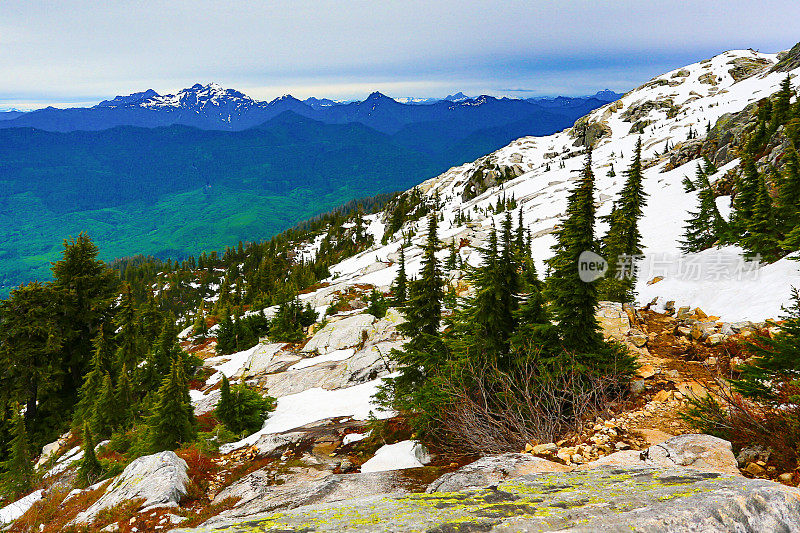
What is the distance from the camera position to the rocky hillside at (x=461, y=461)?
3.27m

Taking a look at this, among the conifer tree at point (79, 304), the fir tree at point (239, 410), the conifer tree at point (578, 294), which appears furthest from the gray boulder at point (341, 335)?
the conifer tree at point (578, 294)

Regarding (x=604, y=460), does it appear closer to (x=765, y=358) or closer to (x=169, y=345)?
(x=765, y=358)

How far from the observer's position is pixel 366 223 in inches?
6107

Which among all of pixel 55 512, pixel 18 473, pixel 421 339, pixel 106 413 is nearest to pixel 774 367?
pixel 421 339

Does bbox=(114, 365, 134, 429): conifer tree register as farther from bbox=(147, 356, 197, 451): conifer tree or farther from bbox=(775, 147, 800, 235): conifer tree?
bbox=(775, 147, 800, 235): conifer tree

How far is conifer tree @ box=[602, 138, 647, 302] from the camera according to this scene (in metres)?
21.9

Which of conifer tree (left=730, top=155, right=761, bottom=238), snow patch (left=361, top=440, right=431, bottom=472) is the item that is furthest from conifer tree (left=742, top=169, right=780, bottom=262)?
snow patch (left=361, top=440, right=431, bottom=472)

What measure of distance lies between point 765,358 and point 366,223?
151 metres

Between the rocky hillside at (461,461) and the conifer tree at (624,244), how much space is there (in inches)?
83.7

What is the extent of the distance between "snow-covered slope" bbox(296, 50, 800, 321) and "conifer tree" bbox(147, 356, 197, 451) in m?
22.1

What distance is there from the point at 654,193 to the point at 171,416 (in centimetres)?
6149

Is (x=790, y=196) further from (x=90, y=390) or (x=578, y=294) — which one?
(x=90, y=390)

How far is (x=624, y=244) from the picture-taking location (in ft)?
85.3

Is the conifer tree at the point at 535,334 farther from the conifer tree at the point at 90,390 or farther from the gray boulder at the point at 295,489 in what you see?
the conifer tree at the point at 90,390
